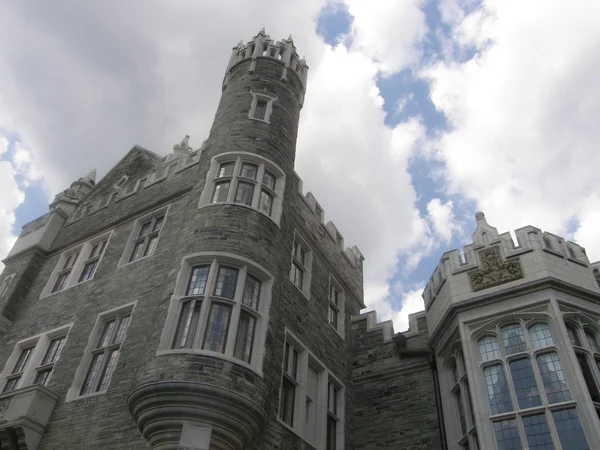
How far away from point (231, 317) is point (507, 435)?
6.11 m

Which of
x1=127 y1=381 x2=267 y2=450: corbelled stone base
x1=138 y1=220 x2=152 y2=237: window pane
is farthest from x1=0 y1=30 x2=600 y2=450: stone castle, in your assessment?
x1=138 y1=220 x2=152 y2=237: window pane

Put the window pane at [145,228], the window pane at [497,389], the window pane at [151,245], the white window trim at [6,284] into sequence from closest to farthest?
1. the window pane at [497,389]
2. the window pane at [151,245]
3. the window pane at [145,228]
4. the white window trim at [6,284]

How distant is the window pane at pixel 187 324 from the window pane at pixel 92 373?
10.3 feet

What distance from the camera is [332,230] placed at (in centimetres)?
2020

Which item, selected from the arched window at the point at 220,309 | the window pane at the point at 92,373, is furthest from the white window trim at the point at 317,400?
the window pane at the point at 92,373

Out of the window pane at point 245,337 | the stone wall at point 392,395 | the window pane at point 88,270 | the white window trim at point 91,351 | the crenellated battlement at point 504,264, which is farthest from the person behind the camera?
the window pane at point 88,270

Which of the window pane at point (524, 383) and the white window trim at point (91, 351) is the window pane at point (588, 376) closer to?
the window pane at point (524, 383)

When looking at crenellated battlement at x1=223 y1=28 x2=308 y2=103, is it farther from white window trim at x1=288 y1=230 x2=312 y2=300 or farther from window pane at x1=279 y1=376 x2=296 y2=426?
window pane at x1=279 y1=376 x2=296 y2=426

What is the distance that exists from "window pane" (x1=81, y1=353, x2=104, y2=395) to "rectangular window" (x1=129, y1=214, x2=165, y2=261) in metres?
3.21

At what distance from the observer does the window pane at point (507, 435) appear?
436 inches

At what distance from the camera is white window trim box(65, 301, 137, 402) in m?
12.7

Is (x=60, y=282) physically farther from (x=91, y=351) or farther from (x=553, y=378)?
(x=553, y=378)

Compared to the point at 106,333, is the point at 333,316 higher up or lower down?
higher up

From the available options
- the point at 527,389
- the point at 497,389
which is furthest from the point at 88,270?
the point at 527,389
